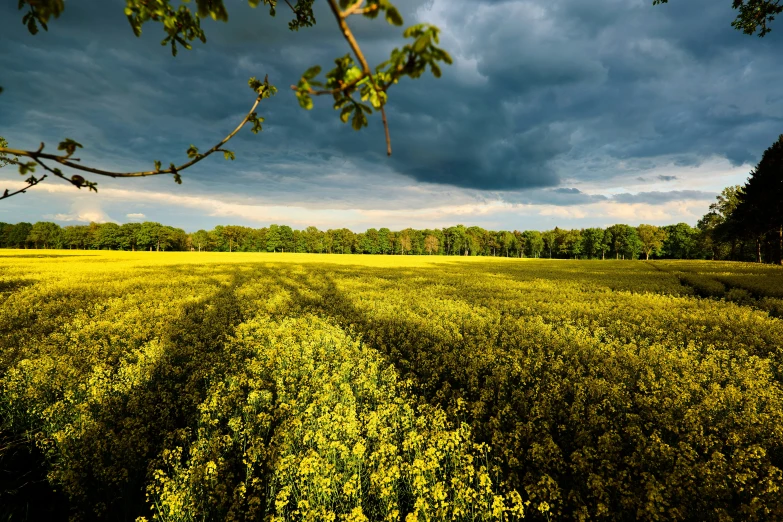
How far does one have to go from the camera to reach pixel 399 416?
568 centimetres

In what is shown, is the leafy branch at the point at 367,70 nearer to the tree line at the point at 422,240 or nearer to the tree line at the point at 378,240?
the tree line at the point at 422,240

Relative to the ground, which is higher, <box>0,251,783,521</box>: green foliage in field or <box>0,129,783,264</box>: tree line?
<box>0,129,783,264</box>: tree line

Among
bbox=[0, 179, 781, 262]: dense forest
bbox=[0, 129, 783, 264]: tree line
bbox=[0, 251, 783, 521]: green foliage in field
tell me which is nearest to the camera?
bbox=[0, 251, 783, 521]: green foliage in field

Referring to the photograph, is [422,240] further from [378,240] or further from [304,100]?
[304,100]

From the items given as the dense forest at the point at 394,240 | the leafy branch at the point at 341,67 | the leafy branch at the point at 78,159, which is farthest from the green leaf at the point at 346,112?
the dense forest at the point at 394,240

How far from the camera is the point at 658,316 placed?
43.1 ft

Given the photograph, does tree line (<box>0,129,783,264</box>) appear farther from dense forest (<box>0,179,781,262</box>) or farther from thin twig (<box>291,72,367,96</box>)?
thin twig (<box>291,72,367,96</box>)

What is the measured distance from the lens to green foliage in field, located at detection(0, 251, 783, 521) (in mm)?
3998

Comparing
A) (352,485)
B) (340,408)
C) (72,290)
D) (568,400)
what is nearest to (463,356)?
(568,400)

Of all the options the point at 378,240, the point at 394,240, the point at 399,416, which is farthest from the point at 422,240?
the point at 399,416

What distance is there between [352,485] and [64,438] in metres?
4.78

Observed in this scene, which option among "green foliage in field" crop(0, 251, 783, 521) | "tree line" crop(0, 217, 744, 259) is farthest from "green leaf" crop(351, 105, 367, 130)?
"tree line" crop(0, 217, 744, 259)

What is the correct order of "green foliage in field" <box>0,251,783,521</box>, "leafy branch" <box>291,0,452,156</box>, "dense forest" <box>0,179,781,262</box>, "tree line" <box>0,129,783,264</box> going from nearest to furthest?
"leafy branch" <box>291,0,452,156</box> < "green foliage in field" <box>0,251,783,521</box> < "tree line" <box>0,129,783,264</box> < "dense forest" <box>0,179,781,262</box>

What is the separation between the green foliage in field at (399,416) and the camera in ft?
13.1
